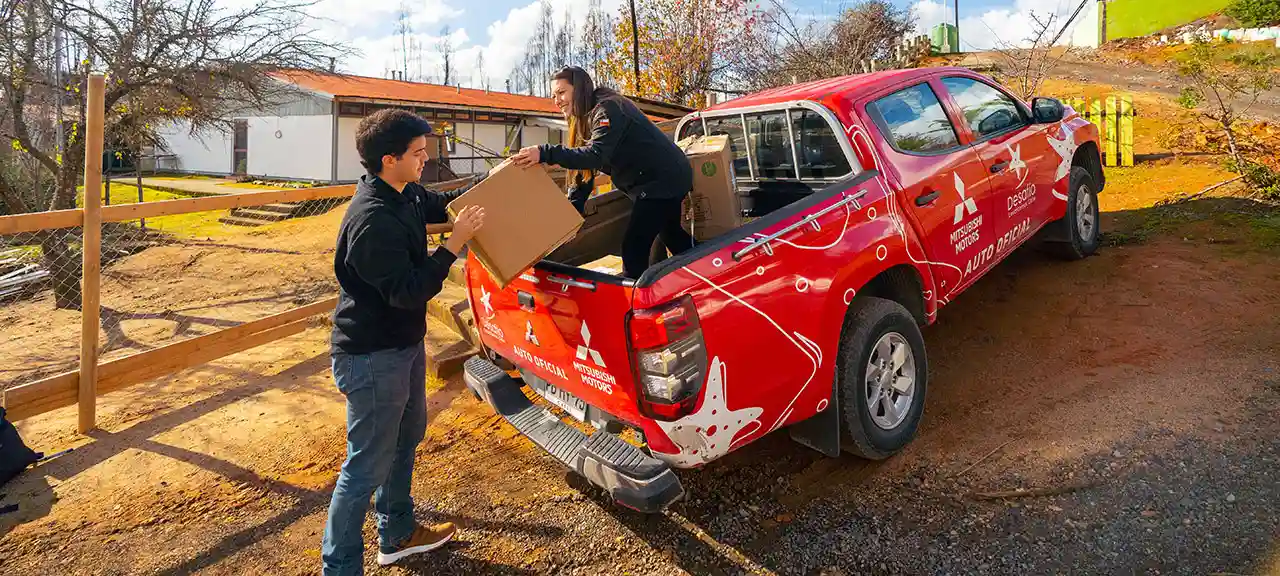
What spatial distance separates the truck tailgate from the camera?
8.77 ft

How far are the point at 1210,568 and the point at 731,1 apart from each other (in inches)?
676

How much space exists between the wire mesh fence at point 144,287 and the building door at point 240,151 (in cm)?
1266

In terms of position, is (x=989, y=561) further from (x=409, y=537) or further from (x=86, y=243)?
(x=86, y=243)

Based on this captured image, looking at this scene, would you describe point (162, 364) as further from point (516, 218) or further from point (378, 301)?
point (516, 218)

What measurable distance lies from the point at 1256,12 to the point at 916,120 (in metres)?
26.6

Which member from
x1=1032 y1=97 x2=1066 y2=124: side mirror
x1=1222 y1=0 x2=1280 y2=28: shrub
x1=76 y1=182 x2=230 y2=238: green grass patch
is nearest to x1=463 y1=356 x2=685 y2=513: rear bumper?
x1=1032 y1=97 x2=1066 y2=124: side mirror

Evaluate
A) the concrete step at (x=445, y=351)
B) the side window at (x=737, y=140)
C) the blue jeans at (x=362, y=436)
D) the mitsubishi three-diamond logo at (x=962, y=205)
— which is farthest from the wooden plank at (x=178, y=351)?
the mitsubishi three-diamond logo at (x=962, y=205)

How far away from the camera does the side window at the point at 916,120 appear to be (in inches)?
151

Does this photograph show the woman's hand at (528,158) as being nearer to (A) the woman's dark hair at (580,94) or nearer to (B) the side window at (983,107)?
(A) the woman's dark hair at (580,94)

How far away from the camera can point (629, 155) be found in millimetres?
3508

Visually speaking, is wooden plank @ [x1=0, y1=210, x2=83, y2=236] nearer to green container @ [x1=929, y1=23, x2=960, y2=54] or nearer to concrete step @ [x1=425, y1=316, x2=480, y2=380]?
concrete step @ [x1=425, y1=316, x2=480, y2=380]

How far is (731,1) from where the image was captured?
17594 mm

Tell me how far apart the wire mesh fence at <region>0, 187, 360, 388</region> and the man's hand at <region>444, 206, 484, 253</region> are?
4.04 meters

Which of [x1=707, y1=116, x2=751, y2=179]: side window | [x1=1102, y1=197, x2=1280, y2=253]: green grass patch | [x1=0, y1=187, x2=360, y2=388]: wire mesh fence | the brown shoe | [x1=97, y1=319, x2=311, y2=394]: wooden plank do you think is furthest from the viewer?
[x1=0, y1=187, x2=360, y2=388]: wire mesh fence
